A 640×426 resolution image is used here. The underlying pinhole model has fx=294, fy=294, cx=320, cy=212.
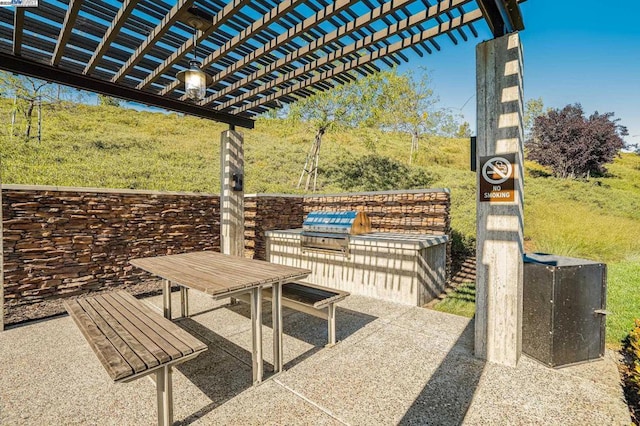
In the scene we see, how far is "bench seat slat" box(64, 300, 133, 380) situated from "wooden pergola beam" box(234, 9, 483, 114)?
3.51m

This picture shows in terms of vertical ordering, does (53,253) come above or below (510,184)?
below

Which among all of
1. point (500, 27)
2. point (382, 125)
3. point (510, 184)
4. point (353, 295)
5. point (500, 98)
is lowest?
point (353, 295)

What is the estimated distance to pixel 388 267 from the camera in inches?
183

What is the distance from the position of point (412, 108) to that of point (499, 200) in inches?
587

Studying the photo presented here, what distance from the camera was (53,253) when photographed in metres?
4.27

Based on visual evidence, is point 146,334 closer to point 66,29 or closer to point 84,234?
point 66,29

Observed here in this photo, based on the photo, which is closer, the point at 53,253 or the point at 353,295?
the point at 53,253

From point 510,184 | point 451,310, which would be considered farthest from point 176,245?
point 510,184

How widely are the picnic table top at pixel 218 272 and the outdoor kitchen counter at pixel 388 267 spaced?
2082 mm

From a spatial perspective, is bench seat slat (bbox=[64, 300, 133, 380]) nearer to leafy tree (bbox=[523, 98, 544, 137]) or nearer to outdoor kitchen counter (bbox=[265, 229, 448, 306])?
outdoor kitchen counter (bbox=[265, 229, 448, 306])

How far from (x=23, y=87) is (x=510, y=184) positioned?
16932 millimetres

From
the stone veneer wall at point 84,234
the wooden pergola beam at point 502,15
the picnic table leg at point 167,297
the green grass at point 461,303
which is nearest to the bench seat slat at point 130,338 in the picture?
the picnic table leg at point 167,297

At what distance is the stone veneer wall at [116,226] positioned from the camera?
4035 mm

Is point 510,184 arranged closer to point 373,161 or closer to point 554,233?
point 554,233
